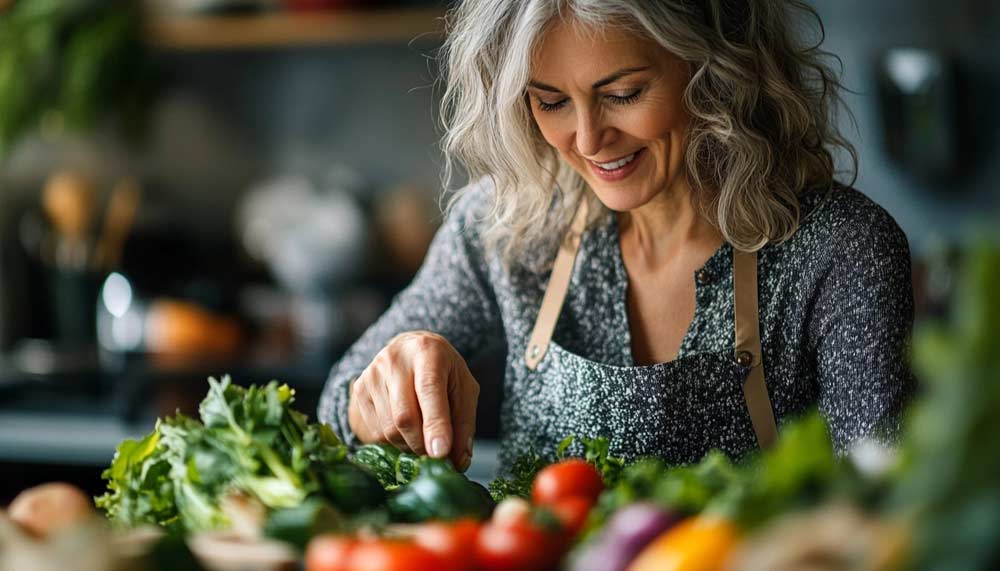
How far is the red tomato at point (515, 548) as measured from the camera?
0.93 metres

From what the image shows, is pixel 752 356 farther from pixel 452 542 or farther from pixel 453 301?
pixel 452 542

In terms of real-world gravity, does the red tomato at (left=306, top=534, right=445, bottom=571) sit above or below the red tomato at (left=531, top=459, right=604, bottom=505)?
above

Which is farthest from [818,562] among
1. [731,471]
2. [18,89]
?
[18,89]

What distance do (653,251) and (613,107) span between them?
0.99 ft

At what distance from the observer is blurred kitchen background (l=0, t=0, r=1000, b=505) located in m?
3.17

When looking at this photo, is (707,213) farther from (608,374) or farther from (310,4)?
(310,4)

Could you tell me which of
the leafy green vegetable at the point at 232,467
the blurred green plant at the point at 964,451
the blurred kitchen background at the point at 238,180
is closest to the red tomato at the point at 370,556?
the leafy green vegetable at the point at 232,467

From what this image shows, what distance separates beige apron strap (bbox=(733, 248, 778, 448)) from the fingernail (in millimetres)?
466

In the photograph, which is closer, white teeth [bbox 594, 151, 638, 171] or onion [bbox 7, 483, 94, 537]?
onion [bbox 7, 483, 94, 537]

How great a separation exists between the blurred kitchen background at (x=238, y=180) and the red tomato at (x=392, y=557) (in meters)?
2.07

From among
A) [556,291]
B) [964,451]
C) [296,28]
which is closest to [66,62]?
[296,28]

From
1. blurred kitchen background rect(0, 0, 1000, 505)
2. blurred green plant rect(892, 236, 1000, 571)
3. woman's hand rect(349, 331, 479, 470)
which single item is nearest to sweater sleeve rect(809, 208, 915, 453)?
woman's hand rect(349, 331, 479, 470)

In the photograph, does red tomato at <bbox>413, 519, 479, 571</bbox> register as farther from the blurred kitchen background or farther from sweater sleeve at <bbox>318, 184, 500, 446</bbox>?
the blurred kitchen background

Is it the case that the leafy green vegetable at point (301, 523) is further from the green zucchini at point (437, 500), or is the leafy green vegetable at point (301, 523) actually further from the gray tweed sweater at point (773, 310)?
the gray tweed sweater at point (773, 310)
